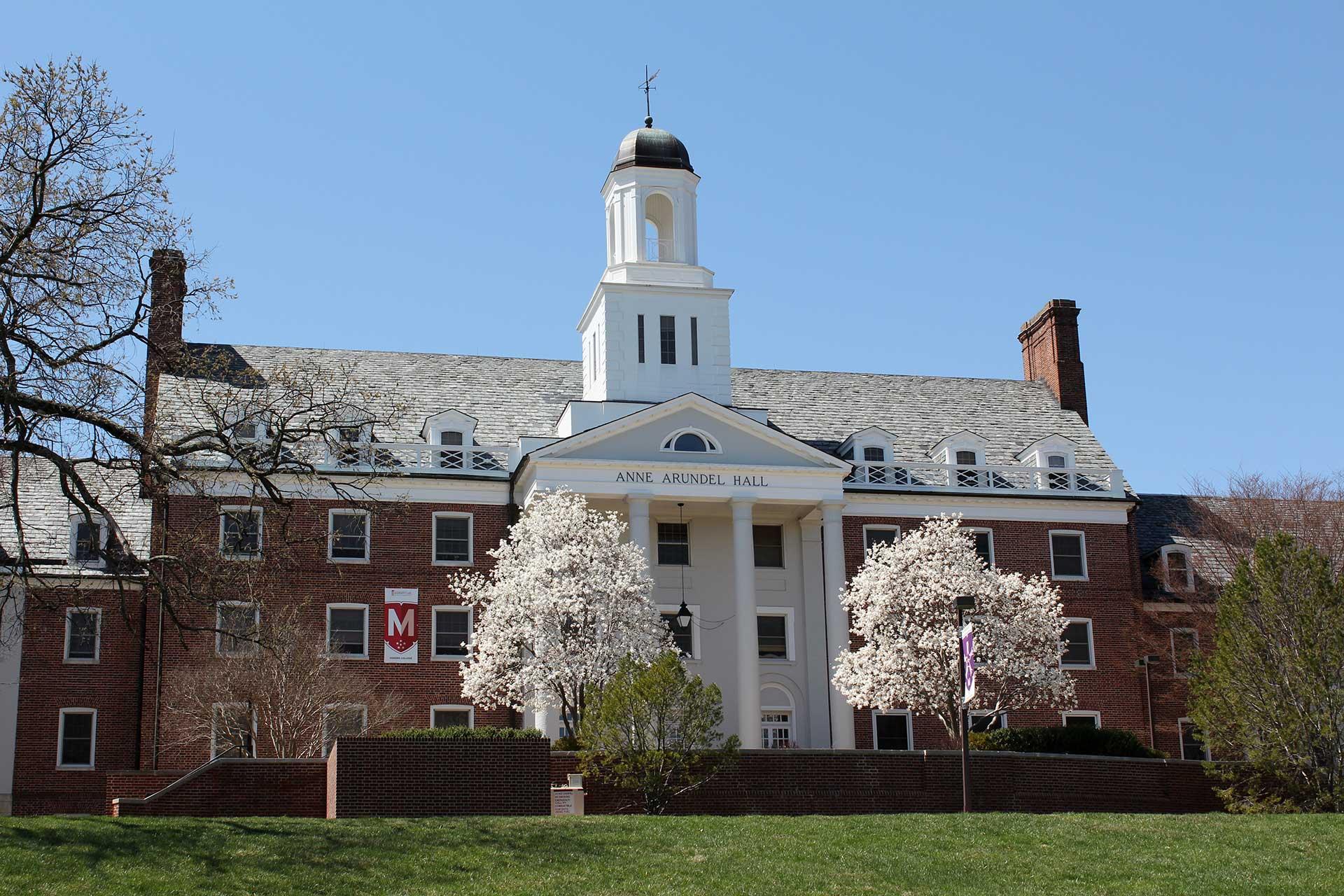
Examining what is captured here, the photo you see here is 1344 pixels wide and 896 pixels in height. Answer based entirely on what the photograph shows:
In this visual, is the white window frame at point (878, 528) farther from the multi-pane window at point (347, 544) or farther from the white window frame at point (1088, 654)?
the multi-pane window at point (347, 544)

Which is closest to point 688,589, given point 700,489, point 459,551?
point 700,489

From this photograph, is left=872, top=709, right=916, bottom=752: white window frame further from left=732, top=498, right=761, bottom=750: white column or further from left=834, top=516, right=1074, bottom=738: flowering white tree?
left=834, top=516, right=1074, bottom=738: flowering white tree

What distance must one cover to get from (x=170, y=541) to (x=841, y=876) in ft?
43.9

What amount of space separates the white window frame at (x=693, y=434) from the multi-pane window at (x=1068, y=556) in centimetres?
1192

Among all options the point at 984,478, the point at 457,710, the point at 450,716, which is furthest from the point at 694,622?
the point at 984,478

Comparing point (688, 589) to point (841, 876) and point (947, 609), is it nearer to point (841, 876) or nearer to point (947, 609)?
point (947, 609)

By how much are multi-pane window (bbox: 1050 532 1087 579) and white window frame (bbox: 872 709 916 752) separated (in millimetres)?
6600

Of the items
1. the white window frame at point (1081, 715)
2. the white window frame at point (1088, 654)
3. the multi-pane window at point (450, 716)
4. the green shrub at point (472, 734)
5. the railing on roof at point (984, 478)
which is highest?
the railing on roof at point (984, 478)

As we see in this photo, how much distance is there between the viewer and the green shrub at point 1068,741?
1581 inches

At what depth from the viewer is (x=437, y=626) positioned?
46406 millimetres

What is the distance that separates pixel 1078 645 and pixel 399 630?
20789 mm

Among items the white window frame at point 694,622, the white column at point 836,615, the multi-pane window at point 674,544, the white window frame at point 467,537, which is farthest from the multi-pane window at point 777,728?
the white window frame at point 467,537

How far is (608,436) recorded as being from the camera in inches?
1802

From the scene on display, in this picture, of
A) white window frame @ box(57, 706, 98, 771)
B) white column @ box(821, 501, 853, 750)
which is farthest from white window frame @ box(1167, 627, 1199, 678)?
white window frame @ box(57, 706, 98, 771)
